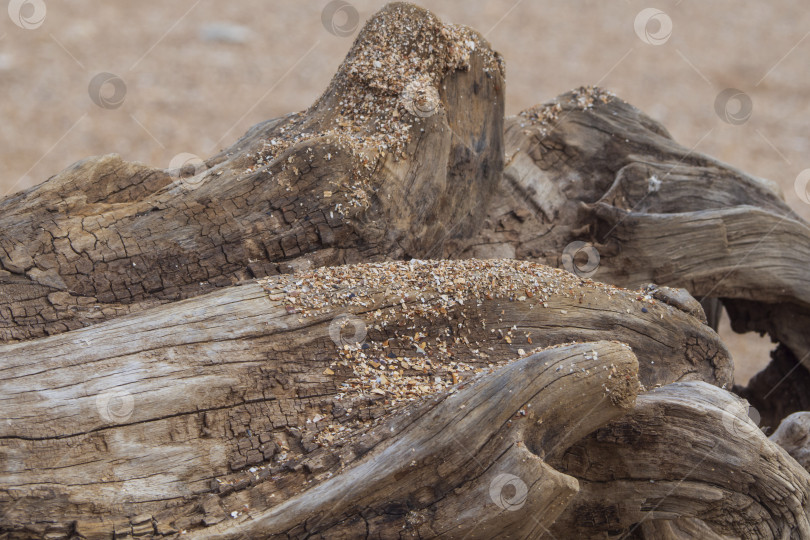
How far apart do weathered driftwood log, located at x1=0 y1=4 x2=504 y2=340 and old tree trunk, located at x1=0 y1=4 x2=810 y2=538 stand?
0.04 ft

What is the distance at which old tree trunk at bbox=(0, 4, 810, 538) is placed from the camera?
262 cm

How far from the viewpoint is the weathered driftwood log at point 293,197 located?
11.0ft

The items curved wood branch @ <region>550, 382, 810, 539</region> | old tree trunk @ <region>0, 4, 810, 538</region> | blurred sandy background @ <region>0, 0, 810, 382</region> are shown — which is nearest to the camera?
old tree trunk @ <region>0, 4, 810, 538</region>

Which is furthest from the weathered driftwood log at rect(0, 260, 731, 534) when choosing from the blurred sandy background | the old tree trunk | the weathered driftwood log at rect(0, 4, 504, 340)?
the blurred sandy background

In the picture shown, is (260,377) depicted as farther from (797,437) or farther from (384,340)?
(797,437)

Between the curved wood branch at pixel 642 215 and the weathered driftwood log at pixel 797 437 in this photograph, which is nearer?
the weathered driftwood log at pixel 797 437

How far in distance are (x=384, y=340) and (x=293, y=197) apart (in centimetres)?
96

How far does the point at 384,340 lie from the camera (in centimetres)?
326

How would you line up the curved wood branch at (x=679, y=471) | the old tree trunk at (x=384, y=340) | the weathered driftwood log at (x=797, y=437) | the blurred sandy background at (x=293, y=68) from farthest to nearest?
the blurred sandy background at (x=293, y=68)
the weathered driftwood log at (x=797, y=437)
the curved wood branch at (x=679, y=471)
the old tree trunk at (x=384, y=340)

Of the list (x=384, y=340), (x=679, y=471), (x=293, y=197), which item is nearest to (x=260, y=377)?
(x=384, y=340)

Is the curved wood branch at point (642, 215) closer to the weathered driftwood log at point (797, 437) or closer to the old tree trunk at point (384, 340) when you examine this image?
the old tree trunk at point (384, 340)

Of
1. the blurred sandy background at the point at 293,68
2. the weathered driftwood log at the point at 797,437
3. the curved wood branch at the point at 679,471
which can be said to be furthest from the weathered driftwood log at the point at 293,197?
the blurred sandy background at the point at 293,68

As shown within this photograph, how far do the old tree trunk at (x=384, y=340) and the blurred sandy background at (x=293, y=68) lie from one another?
591 cm

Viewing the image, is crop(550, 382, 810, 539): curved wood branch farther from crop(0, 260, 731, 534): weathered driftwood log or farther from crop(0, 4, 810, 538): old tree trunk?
crop(0, 260, 731, 534): weathered driftwood log
